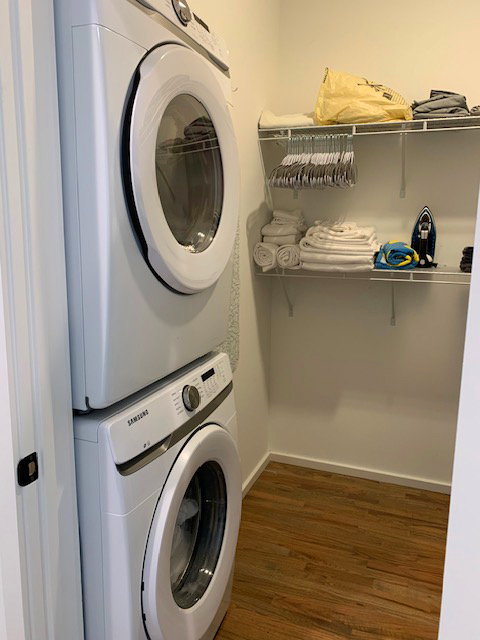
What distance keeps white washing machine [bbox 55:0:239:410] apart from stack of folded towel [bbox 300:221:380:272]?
101 cm

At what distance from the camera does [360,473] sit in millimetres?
2621

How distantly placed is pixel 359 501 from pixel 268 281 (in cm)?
116

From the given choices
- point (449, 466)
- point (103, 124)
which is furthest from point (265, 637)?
point (103, 124)

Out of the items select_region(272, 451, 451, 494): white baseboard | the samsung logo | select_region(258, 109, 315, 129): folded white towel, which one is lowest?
select_region(272, 451, 451, 494): white baseboard

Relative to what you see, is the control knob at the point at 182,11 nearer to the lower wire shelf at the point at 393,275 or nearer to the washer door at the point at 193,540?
the washer door at the point at 193,540

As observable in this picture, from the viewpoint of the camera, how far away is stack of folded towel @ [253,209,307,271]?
7.52 feet

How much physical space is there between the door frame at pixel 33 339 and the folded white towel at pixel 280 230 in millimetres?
1514

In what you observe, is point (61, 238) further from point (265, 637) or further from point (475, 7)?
point (475, 7)

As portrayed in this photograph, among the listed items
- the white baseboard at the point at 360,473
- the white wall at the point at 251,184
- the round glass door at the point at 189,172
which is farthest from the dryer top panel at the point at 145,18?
the white baseboard at the point at 360,473

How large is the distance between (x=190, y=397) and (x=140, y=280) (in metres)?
0.35

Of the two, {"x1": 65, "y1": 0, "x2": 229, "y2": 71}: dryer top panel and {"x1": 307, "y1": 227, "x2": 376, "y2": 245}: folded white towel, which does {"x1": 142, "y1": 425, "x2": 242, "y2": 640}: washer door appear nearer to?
{"x1": 65, "y1": 0, "x2": 229, "y2": 71}: dryer top panel

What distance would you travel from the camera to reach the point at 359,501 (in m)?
2.39

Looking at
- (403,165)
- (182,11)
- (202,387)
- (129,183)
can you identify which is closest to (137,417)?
(202,387)

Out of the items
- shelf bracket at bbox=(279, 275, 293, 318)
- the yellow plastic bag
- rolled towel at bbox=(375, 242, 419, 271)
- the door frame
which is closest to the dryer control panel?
the door frame
